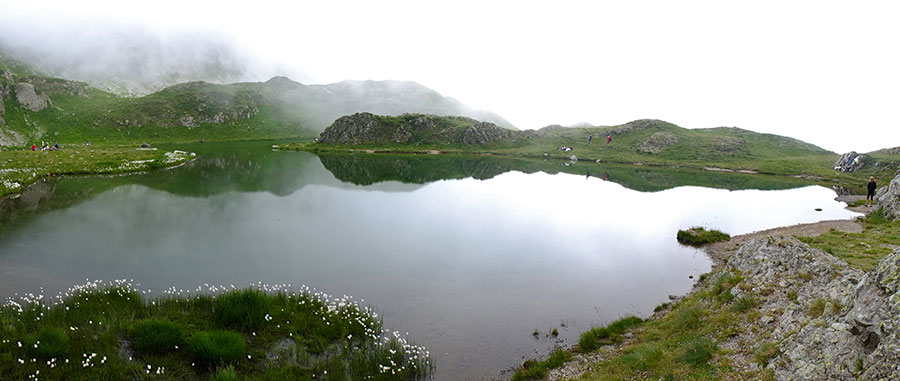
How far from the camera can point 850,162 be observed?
103688mm

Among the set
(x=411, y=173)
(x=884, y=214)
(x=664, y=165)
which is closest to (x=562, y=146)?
(x=664, y=165)

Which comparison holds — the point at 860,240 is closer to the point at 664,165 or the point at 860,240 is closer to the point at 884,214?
the point at 884,214

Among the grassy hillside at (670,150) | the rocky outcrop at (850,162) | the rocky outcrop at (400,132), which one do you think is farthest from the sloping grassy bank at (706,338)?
the rocky outcrop at (400,132)

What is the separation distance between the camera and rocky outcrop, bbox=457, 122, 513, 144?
153 m

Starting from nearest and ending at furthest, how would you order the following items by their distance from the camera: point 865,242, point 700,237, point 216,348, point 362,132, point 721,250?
1. point 216,348
2. point 865,242
3. point 721,250
4. point 700,237
5. point 362,132

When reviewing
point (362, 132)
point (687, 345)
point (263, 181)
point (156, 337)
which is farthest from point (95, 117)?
point (687, 345)

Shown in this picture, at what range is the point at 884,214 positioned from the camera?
3512cm

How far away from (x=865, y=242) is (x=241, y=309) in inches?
1424

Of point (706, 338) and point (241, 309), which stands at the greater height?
point (706, 338)

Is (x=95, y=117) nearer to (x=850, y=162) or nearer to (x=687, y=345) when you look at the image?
(x=687, y=345)

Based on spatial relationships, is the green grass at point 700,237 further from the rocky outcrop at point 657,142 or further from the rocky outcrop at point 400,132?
the rocky outcrop at point 400,132

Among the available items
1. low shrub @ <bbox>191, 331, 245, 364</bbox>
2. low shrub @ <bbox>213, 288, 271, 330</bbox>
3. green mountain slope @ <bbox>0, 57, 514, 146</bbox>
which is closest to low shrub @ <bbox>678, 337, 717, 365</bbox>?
low shrub @ <bbox>191, 331, 245, 364</bbox>

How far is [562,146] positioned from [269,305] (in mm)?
145316

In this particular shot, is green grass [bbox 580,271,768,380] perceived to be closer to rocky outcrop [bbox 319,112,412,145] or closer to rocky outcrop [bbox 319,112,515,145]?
rocky outcrop [bbox 319,112,515,145]
